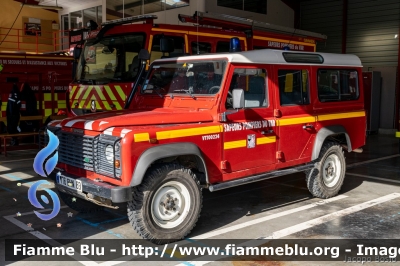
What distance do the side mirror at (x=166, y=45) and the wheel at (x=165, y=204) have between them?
372cm

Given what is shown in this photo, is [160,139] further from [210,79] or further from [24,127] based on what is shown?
[24,127]

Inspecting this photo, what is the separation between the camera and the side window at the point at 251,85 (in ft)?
17.5

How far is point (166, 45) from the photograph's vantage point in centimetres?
804

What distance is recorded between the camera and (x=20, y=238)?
5.09 metres

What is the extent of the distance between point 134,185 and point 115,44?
477 cm

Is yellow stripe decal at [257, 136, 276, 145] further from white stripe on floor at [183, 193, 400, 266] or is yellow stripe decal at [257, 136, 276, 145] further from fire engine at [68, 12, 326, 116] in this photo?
fire engine at [68, 12, 326, 116]

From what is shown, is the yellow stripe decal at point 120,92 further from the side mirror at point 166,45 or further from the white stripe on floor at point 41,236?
the white stripe on floor at point 41,236

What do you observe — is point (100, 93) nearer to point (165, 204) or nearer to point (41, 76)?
point (165, 204)

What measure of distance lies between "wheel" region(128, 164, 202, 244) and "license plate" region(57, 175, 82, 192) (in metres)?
0.64

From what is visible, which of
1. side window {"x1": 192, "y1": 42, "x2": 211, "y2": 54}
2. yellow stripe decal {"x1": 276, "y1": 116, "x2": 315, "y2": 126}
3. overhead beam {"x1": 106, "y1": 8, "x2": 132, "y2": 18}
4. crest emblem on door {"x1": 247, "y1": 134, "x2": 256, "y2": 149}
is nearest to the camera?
crest emblem on door {"x1": 247, "y1": 134, "x2": 256, "y2": 149}

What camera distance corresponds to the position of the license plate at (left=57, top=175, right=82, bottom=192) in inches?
189

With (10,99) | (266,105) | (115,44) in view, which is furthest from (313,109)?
(10,99)

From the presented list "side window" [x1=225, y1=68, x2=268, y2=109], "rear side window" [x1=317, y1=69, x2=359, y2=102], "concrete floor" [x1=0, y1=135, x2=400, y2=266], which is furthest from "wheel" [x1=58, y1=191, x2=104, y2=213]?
"rear side window" [x1=317, y1=69, x2=359, y2=102]

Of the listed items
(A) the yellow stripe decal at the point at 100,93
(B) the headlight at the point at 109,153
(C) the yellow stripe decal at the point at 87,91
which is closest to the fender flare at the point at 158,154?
(B) the headlight at the point at 109,153
